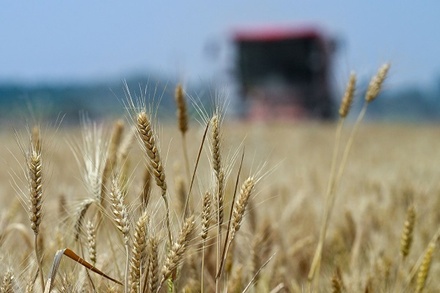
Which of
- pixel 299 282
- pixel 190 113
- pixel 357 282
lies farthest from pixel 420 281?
pixel 299 282

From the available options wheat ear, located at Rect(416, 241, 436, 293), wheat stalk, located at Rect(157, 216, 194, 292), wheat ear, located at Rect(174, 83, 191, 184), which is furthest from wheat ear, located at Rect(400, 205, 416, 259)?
wheat stalk, located at Rect(157, 216, 194, 292)

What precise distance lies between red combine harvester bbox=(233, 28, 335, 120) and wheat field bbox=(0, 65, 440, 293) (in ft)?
51.8

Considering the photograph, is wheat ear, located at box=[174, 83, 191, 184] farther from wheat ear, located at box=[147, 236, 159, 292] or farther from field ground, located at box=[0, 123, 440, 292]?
wheat ear, located at box=[147, 236, 159, 292]

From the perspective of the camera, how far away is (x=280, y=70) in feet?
63.0

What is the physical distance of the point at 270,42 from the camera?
19.1 m

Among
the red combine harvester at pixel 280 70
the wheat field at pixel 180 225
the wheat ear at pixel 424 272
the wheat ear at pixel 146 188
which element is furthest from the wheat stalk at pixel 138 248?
the red combine harvester at pixel 280 70

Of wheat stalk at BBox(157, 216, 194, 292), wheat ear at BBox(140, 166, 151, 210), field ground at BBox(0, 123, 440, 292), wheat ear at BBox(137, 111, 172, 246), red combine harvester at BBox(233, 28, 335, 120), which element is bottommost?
red combine harvester at BBox(233, 28, 335, 120)

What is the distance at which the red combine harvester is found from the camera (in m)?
19.1

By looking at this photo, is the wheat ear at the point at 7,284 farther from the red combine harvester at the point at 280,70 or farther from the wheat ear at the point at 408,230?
the red combine harvester at the point at 280,70

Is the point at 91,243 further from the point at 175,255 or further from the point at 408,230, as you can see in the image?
the point at 408,230

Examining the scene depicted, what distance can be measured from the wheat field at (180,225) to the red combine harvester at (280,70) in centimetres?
1580

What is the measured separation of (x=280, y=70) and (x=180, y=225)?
18.3 metres

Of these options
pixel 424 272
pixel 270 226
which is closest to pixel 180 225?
pixel 424 272

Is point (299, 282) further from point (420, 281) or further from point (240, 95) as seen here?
point (240, 95)
